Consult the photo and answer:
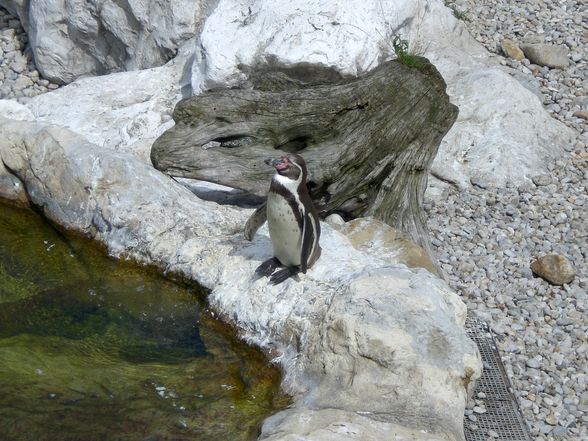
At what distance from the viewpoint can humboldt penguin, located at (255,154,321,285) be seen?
5.00 meters

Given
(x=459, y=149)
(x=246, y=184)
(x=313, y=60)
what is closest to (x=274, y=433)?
(x=246, y=184)

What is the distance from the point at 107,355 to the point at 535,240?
3365 millimetres

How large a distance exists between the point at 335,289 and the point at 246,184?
1446mm

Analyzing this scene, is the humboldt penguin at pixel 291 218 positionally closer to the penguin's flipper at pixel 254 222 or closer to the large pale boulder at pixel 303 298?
the large pale boulder at pixel 303 298

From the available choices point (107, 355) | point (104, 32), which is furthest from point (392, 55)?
point (107, 355)

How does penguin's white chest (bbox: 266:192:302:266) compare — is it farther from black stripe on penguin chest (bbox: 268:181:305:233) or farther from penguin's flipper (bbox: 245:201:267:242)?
penguin's flipper (bbox: 245:201:267:242)

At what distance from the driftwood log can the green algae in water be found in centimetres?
99

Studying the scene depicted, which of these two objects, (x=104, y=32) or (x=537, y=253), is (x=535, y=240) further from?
(x=104, y=32)

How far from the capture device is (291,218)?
5023 mm

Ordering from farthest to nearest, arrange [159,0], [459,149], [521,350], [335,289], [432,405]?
[159,0] < [459,149] < [521,350] < [335,289] < [432,405]

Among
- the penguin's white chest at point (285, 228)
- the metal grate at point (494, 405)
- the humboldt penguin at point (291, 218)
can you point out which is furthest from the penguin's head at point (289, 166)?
the metal grate at point (494, 405)

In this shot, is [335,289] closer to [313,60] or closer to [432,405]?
[432,405]

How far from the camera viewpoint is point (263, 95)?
21.0 ft

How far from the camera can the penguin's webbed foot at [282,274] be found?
200 inches
